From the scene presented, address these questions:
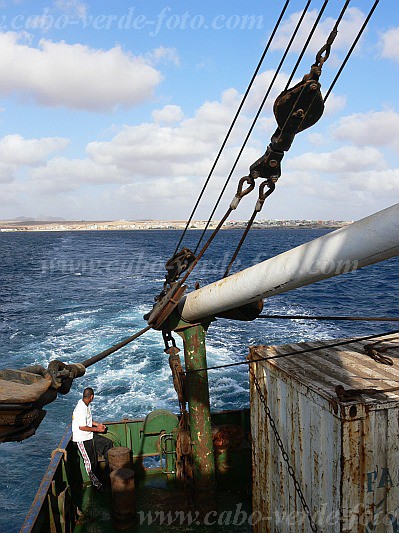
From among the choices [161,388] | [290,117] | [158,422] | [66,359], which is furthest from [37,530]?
[66,359]

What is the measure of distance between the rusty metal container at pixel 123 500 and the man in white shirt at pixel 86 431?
1047 millimetres

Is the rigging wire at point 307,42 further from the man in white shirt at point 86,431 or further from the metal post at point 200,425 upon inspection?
the man in white shirt at point 86,431

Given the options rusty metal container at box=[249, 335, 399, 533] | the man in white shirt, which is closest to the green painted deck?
the man in white shirt

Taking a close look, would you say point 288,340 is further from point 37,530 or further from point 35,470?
point 37,530

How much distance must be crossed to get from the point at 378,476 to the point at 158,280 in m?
50.4

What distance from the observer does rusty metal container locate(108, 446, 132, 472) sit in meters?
9.23

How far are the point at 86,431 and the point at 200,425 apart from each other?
2574 millimetres

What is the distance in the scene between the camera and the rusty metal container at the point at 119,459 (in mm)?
9234

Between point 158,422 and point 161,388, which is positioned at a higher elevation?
point 158,422

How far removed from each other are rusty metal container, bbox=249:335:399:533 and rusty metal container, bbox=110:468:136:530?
2.45 meters

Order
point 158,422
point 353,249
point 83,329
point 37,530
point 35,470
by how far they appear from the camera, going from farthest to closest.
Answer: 1. point 83,329
2. point 35,470
3. point 158,422
4. point 37,530
5. point 353,249

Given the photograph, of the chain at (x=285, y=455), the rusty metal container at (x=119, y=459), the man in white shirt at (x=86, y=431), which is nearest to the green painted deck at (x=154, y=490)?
the man in white shirt at (x=86, y=431)

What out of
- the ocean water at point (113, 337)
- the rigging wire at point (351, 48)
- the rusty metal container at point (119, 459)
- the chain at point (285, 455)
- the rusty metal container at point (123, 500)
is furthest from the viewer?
the ocean water at point (113, 337)

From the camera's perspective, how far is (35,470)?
1409 cm
